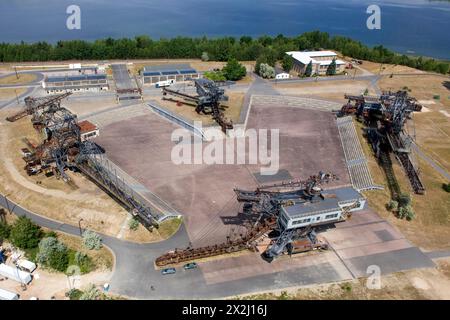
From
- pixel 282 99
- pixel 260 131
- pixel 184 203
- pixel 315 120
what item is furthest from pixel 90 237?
pixel 282 99

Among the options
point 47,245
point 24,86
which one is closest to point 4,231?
point 47,245

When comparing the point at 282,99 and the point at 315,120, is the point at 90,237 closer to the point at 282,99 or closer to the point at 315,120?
the point at 315,120

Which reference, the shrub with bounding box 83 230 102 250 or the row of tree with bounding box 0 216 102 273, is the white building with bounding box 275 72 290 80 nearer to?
the row of tree with bounding box 0 216 102 273

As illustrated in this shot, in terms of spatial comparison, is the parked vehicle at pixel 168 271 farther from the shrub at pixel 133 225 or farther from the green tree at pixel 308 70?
the green tree at pixel 308 70

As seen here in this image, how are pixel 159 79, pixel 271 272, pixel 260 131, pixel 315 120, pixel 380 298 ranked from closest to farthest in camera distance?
pixel 380 298 → pixel 271 272 → pixel 260 131 → pixel 315 120 → pixel 159 79

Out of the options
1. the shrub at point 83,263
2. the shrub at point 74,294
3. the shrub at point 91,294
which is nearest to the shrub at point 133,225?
the shrub at point 83,263

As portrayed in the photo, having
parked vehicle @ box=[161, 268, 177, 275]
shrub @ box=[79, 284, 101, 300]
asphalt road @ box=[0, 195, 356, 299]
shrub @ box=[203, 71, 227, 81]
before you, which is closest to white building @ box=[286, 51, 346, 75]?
shrub @ box=[203, 71, 227, 81]

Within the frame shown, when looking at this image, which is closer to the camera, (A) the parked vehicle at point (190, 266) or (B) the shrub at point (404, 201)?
(A) the parked vehicle at point (190, 266)
